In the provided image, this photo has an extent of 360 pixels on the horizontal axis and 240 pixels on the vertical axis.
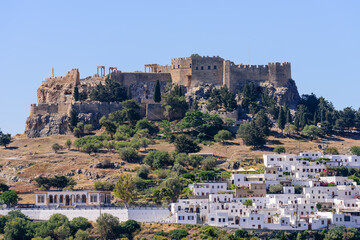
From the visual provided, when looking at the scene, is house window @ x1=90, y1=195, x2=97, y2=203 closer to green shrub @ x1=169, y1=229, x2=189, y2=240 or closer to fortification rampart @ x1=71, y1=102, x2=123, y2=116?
green shrub @ x1=169, y1=229, x2=189, y2=240

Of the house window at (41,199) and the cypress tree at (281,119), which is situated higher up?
the cypress tree at (281,119)

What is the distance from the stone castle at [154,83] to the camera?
357 feet

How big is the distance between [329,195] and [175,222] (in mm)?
15599

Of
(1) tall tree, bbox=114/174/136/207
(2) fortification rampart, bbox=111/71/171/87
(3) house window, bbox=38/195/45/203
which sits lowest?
(3) house window, bbox=38/195/45/203

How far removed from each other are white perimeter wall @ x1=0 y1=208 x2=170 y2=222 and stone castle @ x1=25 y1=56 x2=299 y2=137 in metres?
30.9

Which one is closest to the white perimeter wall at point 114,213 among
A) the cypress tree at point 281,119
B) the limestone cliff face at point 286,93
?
the cypress tree at point 281,119

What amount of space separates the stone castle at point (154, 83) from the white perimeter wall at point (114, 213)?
3090 centimetres

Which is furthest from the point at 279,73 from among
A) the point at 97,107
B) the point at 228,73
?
the point at 97,107

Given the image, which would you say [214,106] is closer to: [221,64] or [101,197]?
[221,64]

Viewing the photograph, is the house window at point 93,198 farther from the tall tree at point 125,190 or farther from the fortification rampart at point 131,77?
the fortification rampart at point 131,77

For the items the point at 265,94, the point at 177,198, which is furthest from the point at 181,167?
the point at 265,94

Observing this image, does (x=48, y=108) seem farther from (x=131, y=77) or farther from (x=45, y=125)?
(x=131, y=77)

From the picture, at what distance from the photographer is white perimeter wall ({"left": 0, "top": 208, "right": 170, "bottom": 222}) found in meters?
76.3

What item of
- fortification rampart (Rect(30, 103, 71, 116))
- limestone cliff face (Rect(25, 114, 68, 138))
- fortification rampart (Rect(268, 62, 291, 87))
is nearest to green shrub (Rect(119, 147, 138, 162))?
limestone cliff face (Rect(25, 114, 68, 138))
